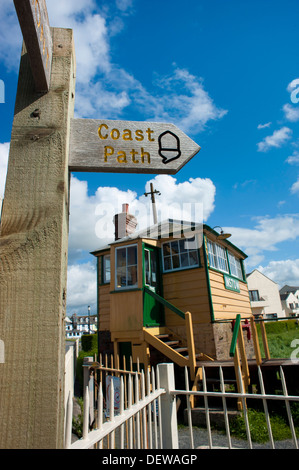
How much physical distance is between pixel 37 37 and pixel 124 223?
39.4 ft

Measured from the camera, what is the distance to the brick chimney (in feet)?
42.8

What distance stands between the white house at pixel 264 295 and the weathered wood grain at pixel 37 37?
40.3 m

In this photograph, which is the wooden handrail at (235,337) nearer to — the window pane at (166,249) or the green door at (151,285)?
the green door at (151,285)

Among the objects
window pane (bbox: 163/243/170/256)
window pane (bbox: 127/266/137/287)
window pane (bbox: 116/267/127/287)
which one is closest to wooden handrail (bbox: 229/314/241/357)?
window pane (bbox: 163/243/170/256)

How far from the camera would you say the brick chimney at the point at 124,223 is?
13.0 m

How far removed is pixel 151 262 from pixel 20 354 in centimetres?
915

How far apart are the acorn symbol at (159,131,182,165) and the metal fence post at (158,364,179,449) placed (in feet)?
6.94

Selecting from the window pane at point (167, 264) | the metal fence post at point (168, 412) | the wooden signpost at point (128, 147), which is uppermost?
the window pane at point (167, 264)

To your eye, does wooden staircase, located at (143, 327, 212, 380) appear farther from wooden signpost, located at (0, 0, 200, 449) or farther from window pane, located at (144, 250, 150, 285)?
wooden signpost, located at (0, 0, 200, 449)

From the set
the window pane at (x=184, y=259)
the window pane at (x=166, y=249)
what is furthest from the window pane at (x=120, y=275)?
the window pane at (x=184, y=259)

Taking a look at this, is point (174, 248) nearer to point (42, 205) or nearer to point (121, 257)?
point (121, 257)

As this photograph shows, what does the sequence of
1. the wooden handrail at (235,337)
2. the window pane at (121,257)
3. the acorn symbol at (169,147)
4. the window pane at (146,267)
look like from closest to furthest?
the acorn symbol at (169,147) < the wooden handrail at (235,337) < the window pane at (146,267) < the window pane at (121,257)
